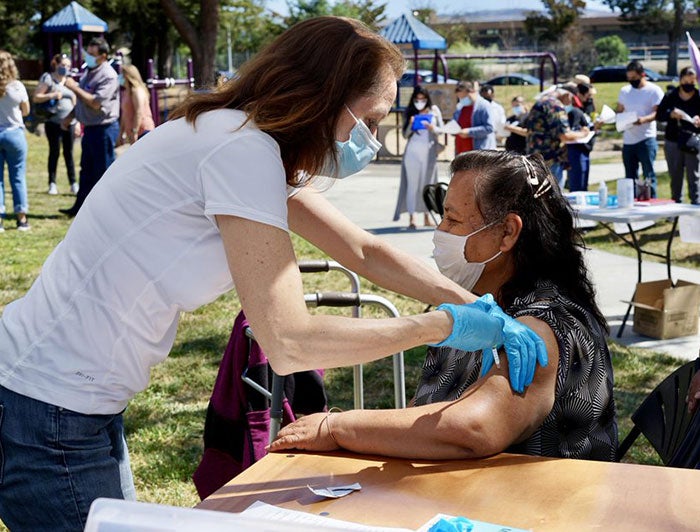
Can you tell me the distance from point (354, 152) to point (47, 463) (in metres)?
0.87

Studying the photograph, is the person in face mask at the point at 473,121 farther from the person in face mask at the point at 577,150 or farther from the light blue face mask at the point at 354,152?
the light blue face mask at the point at 354,152

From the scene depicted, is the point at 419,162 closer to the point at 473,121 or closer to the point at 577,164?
the point at 473,121

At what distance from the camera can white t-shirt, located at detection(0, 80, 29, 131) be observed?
9141 mm

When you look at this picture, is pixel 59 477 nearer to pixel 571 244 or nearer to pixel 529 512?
pixel 529 512

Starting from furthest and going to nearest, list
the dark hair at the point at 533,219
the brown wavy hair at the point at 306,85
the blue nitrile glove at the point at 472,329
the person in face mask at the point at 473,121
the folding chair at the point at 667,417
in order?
the person in face mask at the point at 473,121, the folding chair at the point at 667,417, the dark hair at the point at 533,219, the blue nitrile glove at the point at 472,329, the brown wavy hair at the point at 306,85

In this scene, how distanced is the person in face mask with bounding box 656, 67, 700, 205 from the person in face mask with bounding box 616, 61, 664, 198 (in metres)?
0.54

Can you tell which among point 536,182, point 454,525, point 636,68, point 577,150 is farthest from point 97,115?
point 454,525

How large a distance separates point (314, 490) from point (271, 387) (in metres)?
0.96

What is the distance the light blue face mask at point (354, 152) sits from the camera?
191 centimetres

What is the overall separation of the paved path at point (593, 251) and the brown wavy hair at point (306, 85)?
1052mm

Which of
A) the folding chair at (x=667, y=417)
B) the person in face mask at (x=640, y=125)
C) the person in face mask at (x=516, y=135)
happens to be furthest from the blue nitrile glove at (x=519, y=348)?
the person in face mask at (x=640, y=125)

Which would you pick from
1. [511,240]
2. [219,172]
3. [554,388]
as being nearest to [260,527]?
[219,172]

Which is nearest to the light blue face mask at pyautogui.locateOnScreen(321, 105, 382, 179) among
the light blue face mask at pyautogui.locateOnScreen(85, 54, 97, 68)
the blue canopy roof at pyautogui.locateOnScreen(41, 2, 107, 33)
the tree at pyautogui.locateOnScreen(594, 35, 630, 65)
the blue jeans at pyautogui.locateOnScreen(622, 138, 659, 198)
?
the light blue face mask at pyautogui.locateOnScreen(85, 54, 97, 68)

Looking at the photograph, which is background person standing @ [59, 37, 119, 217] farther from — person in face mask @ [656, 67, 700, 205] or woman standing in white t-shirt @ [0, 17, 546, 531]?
woman standing in white t-shirt @ [0, 17, 546, 531]
